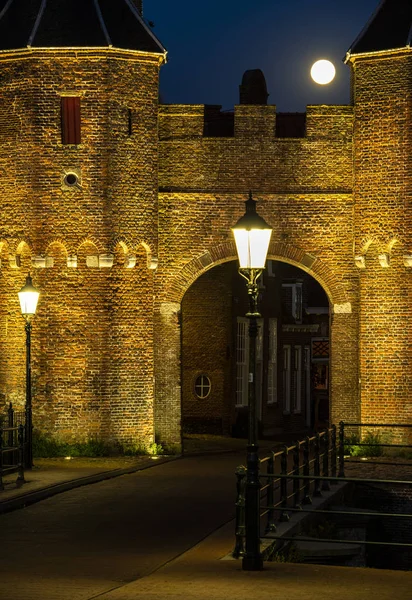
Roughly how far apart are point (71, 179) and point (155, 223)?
196 centimetres

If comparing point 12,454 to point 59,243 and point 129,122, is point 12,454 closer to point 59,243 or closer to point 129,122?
point 59,243

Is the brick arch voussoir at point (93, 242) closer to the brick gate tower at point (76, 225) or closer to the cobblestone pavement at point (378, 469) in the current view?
the brick gate tower at point (76, 225)

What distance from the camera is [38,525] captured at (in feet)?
47.9

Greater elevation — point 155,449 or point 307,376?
point 307,376

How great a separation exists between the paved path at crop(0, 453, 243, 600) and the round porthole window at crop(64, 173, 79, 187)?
21.2 ft

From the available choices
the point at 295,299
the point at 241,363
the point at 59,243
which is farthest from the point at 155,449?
the point at 295,299

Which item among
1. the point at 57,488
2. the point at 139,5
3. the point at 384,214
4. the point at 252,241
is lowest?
the point at 57,488

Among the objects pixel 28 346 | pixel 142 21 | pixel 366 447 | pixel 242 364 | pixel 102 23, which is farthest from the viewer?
pixel 242 364

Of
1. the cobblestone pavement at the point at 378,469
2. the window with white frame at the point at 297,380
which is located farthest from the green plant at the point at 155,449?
the window with white frame at the point at 297,380

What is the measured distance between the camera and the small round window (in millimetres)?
32906

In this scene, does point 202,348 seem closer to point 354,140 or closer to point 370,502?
point 354,140

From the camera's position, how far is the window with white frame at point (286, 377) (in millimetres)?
38250

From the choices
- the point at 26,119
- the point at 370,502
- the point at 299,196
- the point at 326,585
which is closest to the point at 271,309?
the point at 299,196

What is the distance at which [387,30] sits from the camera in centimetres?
2506
